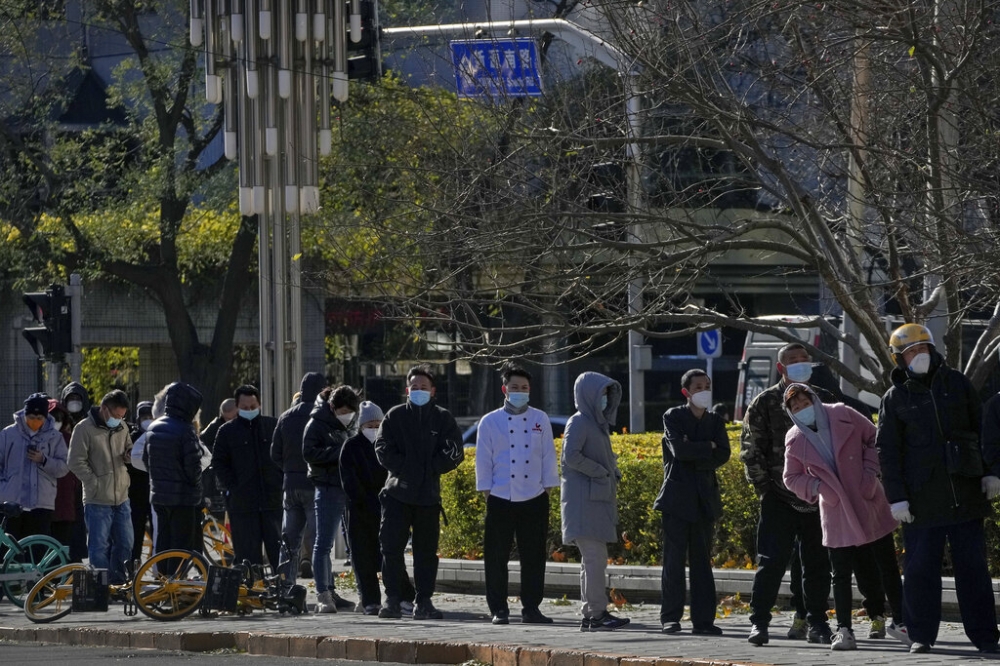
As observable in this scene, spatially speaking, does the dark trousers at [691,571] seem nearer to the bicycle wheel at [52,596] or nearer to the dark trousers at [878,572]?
the dark trousers at [878,572]

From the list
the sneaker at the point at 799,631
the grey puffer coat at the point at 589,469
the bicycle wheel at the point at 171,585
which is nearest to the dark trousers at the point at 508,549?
the grey puffer coat at the point at 589,469

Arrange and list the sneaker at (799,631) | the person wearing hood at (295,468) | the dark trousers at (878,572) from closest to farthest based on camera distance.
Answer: the dark trousers at (878,572), the sneaker at (799,631), the person wearing hood at (295,468)

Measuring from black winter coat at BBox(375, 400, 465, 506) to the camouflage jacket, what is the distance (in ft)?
7.98

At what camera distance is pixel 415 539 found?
40.3 ft

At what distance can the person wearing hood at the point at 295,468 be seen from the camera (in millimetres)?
13258

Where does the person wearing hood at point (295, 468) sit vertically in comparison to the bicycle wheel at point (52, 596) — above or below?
above

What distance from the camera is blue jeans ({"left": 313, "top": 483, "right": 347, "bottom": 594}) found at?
12.8 m

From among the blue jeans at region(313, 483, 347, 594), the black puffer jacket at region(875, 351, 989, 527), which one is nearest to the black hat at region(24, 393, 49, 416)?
the blue jeans at region(313, 483, 347, 594)

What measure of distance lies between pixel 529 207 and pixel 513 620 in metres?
A: 2.84

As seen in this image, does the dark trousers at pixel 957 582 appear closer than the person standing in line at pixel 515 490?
Yes

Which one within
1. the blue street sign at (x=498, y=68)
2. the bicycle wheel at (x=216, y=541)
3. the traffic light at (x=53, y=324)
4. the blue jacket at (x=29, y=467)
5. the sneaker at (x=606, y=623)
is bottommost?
the sneaker at (x=606, y=623)

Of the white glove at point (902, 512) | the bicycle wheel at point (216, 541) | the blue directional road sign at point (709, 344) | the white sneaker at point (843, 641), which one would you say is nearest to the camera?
the white glove at point (902, 512)

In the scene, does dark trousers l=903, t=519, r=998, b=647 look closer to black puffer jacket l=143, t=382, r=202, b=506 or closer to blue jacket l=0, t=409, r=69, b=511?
black puffer jacket l=143, t=382, r=202, b=506

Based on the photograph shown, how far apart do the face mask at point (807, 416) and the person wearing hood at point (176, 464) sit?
5.46m
